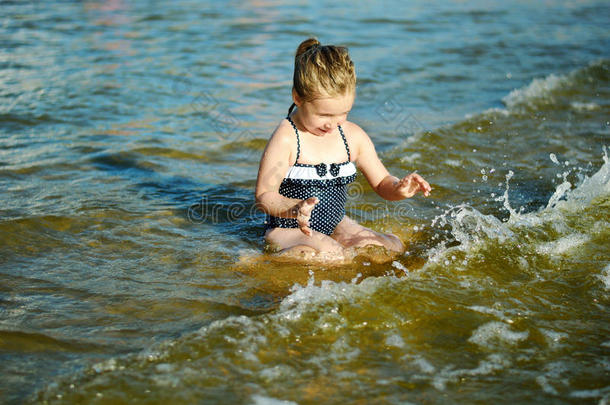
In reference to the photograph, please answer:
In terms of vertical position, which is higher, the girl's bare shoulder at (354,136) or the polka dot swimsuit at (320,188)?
the girl's bare shoulder at (354,136)

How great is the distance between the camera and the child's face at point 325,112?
3.73m

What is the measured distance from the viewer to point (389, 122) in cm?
715

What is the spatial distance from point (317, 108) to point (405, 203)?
1.59 meters

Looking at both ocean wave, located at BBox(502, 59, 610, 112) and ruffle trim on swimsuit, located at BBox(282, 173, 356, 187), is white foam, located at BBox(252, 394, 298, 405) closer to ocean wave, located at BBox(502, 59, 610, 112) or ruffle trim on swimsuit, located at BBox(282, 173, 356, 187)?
ruffle trim on swimsuit, located at BBox(282, 173, 356, 187)

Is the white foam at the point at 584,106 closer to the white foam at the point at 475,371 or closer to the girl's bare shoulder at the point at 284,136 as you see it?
the girl's bare shoulder at the point at 284,136

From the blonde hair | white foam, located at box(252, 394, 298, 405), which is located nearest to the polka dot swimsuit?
the blonde hair

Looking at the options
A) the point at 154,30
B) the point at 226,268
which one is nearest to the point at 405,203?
the point at 226,268

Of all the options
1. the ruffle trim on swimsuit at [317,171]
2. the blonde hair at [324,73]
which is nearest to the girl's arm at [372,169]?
the ruffle trim on swimsuit at [317,171]

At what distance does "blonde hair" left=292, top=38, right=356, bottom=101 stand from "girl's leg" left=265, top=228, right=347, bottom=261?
0.88 m

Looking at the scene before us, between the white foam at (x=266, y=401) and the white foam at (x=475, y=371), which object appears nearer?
the white foam at (x=266, y=401)

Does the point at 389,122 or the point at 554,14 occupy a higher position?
the point at 554,14

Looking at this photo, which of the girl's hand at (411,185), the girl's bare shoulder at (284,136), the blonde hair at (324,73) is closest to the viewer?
the blonde hair at (324,73)

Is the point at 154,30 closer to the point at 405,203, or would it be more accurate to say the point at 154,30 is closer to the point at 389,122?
the point at 389,122

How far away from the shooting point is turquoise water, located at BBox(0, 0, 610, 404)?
2.72 metres
